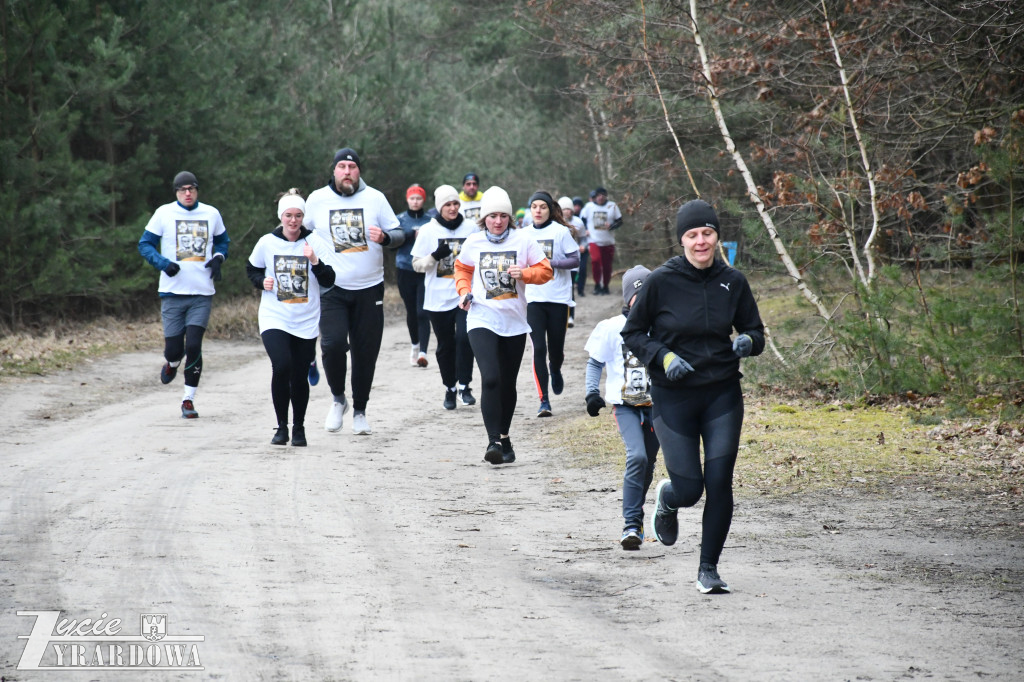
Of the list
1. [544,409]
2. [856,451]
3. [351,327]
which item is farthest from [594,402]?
[544,409]

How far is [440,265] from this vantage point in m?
13.2

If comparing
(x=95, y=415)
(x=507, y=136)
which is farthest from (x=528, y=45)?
(x=95, y=415)

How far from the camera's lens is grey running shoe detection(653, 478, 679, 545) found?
645 cm

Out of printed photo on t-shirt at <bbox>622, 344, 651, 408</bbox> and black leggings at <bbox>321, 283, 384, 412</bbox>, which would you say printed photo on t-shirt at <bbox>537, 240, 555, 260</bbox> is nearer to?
black leggings at <bbox>321, 283, 384, 412</bbox>

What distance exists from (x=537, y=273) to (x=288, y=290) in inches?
85.0

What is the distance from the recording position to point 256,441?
35.8 ft

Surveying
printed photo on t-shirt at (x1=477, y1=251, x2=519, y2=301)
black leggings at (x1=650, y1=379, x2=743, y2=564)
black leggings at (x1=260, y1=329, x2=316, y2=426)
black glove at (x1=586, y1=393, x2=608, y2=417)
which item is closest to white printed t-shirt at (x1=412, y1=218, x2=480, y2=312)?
black leggings at (x1=260, y1=329, x2=316, y2=426)

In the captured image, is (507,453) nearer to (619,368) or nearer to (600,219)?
(619,368)

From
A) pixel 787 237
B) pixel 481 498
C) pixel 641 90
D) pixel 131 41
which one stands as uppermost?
pixel 131 41

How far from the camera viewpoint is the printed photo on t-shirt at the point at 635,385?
712 cm

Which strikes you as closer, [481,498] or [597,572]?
[597,572]

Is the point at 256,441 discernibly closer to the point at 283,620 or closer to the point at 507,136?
the point at 283,620

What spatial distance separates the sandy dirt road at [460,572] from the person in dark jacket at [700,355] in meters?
0.48

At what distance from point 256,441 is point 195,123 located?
11.8m
